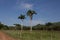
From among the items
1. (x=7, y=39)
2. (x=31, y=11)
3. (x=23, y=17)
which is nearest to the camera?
(x=7, y=39)

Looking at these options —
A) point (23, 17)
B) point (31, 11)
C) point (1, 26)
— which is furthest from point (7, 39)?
point (1, 26)

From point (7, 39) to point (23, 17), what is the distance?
43083mm

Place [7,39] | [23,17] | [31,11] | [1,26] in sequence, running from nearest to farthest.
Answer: [7,39] < [31,11] < [23,17] < [1,26]

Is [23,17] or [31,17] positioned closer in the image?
[31,17]

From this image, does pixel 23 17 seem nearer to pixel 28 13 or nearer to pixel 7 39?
pixel 28 13

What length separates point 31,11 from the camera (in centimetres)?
5550

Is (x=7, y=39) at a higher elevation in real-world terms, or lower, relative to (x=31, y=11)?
lower

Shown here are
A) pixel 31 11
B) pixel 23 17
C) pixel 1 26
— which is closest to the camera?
pixel 31 11

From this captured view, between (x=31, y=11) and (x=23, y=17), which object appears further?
(x=23, y=17)

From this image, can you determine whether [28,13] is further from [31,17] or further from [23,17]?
[23,17]

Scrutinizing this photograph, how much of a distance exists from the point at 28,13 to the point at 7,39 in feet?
124

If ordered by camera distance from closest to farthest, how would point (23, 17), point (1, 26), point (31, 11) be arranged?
1. point (31, 11)
2. point (23, 17)
3. point (1, 26)

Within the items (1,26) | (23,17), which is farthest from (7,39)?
(1,26)

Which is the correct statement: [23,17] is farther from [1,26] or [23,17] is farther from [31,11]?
[1,26]
